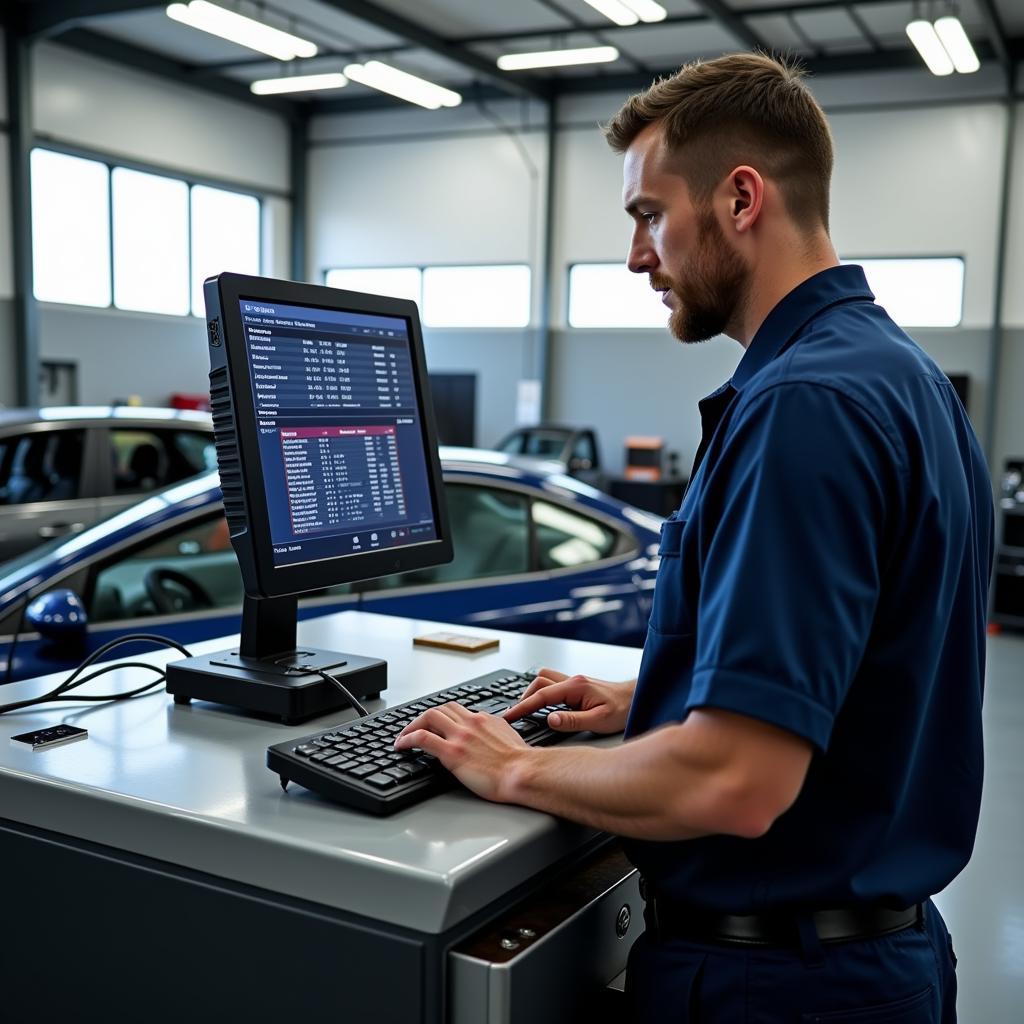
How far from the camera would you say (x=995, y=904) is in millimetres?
3307

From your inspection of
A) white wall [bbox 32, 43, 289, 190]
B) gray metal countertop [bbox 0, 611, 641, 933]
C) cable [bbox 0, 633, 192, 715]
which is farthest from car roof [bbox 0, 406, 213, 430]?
white wall [bbox 32, 43, 289, 190]

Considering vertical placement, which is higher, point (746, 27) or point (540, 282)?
point (746, 27)

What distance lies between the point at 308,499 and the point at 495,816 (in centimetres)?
53

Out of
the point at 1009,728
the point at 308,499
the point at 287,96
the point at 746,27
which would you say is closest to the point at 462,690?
the point at 308,499

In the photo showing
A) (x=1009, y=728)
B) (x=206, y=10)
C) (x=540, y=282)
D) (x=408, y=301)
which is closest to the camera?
(x=408, y=301)

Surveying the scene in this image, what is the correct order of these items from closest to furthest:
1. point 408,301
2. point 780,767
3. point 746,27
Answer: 1. point 780,767
2. point 408,301
3. point 746,27

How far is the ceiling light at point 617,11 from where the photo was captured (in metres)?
7.65

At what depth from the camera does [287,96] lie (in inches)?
475

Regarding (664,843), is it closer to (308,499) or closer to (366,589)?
(308,499)

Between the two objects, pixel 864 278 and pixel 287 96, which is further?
pixel 287 96

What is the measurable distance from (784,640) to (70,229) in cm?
1034

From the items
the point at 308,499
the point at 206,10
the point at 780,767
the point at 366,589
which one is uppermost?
the point at 206,10

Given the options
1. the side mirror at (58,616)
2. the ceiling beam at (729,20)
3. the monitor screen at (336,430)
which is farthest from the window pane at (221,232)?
the monitor screen at (336,430)

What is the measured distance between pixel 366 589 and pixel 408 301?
1.66 meters
